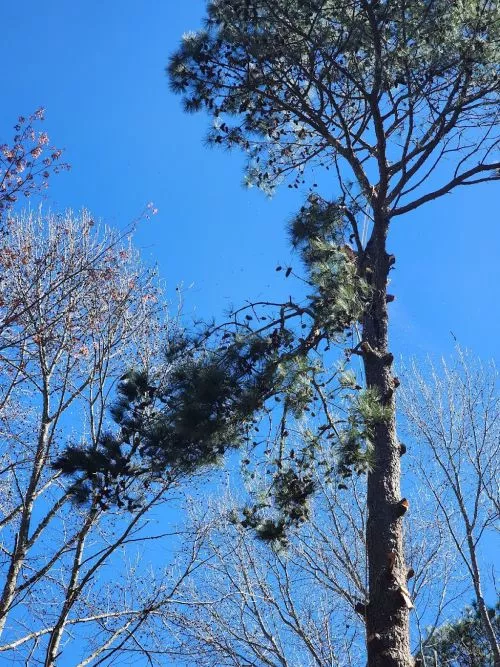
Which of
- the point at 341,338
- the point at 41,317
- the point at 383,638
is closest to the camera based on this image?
the point at 383,638

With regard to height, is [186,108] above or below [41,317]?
above

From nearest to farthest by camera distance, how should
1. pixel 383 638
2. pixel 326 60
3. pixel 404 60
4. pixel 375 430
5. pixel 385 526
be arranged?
1. pixel 383 638
2. pixel 385 526
3. pixel 375 430
4. pixel 404 60
5. pixel 326 60

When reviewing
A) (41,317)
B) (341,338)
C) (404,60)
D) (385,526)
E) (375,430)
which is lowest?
(385,526)

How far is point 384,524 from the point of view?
4480 mm

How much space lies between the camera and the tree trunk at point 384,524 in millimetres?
4029

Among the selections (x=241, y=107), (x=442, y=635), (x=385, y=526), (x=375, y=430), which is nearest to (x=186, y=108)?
(x=241, y=107)

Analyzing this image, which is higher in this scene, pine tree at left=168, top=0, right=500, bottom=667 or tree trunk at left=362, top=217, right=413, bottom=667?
pine tree at left=168, top=0, right=500, bottom=667

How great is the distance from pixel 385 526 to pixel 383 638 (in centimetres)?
69

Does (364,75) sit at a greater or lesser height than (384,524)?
greater

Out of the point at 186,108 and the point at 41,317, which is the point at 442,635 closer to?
the point at 41,317

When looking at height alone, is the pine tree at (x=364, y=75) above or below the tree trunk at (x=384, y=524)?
above

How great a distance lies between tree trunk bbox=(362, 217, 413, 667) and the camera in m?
4.03

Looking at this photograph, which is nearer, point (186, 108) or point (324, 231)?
point (324, 231)

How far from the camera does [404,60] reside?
6.15 m
